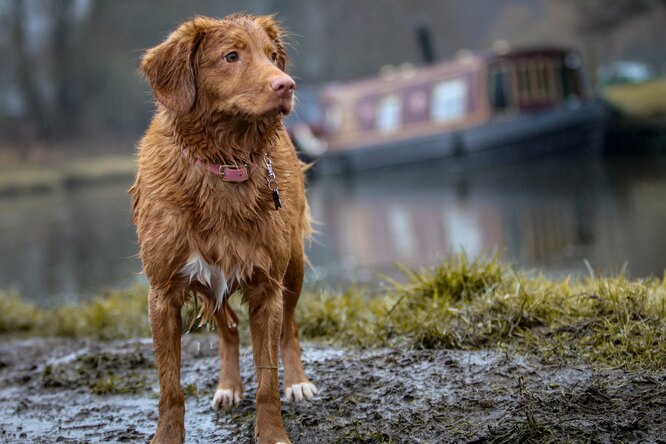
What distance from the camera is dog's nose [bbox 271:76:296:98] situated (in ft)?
11.0

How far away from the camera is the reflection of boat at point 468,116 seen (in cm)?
2339

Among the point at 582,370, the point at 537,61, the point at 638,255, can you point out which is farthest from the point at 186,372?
the point at 537,61

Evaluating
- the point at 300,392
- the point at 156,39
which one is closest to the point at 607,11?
the point at 156,39

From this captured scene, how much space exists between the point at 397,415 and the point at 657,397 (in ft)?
3.54

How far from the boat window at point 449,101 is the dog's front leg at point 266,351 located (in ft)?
74.3

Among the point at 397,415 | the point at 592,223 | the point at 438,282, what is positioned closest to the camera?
the point at 397,415

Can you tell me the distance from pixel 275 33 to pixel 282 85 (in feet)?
1.95

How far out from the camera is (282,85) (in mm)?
3346

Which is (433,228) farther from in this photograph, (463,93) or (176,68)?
(463,93)

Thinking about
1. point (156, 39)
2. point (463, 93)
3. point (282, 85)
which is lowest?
point (463, 93)

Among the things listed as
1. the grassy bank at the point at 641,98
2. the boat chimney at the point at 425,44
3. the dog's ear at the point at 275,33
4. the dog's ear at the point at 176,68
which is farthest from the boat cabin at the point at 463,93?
the dog's ear at the point at 176,68

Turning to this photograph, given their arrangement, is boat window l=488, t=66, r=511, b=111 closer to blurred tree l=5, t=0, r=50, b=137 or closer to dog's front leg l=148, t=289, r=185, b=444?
dog's front leg l=148, t=289, r=185, b=444

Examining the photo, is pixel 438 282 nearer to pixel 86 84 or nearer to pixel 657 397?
pixel 657 397

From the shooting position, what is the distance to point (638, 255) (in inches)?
408
